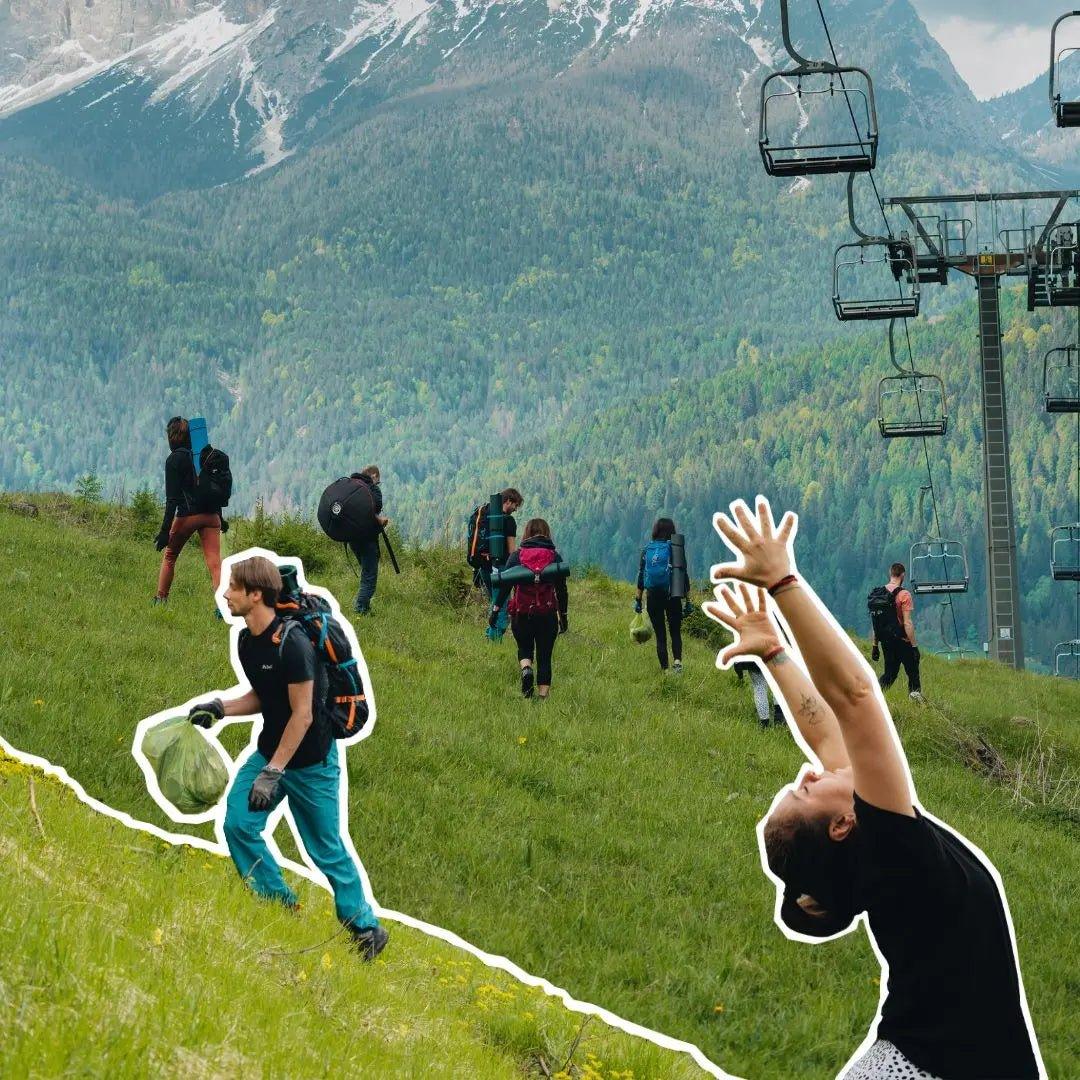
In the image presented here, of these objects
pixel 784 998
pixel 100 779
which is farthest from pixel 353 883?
pixel 100 779

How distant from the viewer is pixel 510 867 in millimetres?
11219

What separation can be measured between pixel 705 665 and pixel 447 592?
12.5 ft

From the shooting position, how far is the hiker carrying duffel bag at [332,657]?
693cm

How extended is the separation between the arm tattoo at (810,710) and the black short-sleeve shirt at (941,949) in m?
0.57

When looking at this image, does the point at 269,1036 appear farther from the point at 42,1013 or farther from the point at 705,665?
the point at 705,665

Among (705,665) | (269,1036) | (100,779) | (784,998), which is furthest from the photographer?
(705,665)

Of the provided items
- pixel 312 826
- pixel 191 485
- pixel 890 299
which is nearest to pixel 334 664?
pixel 312 826

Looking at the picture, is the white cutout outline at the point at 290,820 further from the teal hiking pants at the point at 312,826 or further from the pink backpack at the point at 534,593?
the pink backpack at the point at 534,593

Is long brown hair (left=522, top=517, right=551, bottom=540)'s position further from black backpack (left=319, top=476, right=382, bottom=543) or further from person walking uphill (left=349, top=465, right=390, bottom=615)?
black backpack (left=319, top=476, right=382, bottom=543)

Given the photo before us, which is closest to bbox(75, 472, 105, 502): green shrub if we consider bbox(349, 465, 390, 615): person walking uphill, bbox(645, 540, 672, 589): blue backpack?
bbox(349, 465, 390, 615): person walking uphill

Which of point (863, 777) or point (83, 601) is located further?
point (83, 601)

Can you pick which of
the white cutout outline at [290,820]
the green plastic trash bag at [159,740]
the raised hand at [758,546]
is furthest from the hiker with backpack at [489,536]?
the raised hand at [758,546]

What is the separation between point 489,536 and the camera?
62.2 feet

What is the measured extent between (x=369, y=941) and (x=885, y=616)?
14.3 meters
